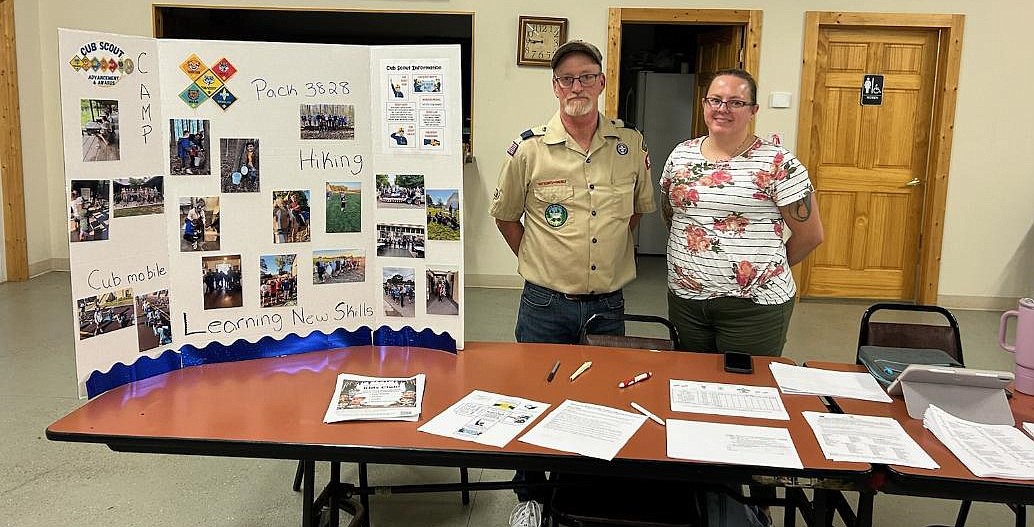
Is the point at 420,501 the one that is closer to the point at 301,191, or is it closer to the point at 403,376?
the point at 403,376

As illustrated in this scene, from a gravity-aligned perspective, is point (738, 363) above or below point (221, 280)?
below

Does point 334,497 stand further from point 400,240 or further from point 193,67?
point 193,67

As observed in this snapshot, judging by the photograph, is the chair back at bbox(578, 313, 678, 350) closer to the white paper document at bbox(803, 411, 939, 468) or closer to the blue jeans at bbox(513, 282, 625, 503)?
the blue jeans at bbox(513, 282, 625, 503)

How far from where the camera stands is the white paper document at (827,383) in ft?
6.63

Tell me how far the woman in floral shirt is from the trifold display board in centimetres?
76

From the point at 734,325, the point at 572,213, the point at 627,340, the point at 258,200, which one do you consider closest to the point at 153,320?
the point at 258,200

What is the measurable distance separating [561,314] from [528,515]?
2.16 feet

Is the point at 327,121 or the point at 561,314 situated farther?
the point at 561,314

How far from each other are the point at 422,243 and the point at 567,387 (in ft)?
2.00

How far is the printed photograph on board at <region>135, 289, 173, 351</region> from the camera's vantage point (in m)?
2.04

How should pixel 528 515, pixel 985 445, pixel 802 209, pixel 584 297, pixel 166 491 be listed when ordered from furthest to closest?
pixel 166 491 → pixel 584 297 → pixel 802 209 → pixel 528 515 → pixel 985 445

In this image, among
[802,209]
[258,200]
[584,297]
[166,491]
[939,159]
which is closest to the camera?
[258,200]

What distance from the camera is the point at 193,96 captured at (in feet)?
6.84

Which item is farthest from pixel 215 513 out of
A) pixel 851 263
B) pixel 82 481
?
pixel 851 263
